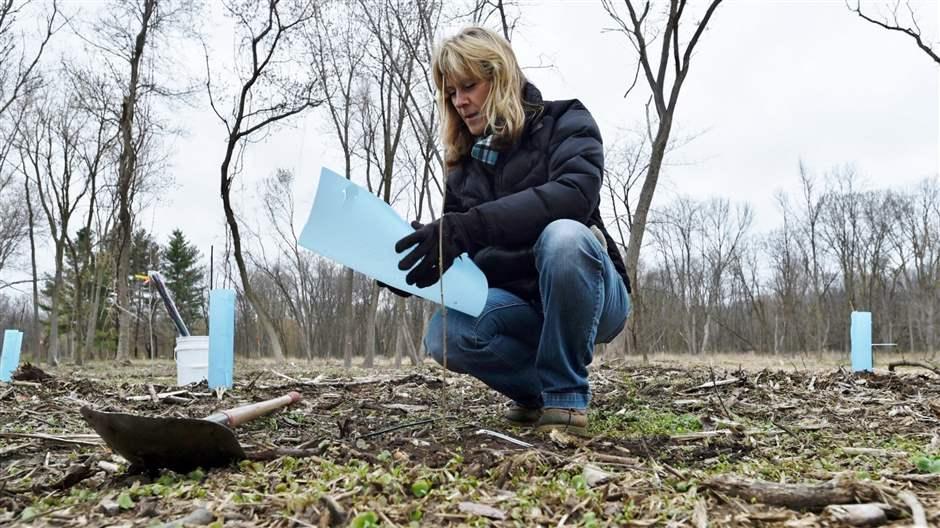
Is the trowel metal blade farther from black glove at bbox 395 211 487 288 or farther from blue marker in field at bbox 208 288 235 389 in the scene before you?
blue marker in field at bbox 208 288 235 389

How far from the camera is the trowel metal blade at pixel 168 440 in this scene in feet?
5.02

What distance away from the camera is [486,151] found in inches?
92.3

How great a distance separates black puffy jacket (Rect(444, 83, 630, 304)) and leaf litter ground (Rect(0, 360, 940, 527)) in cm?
58

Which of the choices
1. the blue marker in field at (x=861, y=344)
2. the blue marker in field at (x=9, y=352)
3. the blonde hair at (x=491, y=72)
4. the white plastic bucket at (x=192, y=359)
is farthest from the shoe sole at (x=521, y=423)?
the blue marker in field at (x=9, y=352)

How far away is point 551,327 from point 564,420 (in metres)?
0.30

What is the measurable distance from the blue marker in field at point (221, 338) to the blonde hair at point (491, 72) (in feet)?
8.68

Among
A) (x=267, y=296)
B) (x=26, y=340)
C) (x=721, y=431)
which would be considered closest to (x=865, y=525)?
(x=721, y=431)

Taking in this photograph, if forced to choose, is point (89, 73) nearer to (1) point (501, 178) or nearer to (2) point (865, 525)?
(1) point (501, 178)

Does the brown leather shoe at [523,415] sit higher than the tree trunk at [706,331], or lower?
higher

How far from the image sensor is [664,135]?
974 centimetres

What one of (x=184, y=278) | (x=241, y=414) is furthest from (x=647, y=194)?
(x=184, y=278)

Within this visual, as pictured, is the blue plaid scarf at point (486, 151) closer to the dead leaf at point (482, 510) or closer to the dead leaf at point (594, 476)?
the dead leaf at point (594, 476)

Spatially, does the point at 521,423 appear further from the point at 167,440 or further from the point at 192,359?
the point at 192,359

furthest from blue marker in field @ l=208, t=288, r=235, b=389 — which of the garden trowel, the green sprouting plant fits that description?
the green sprouting plant
